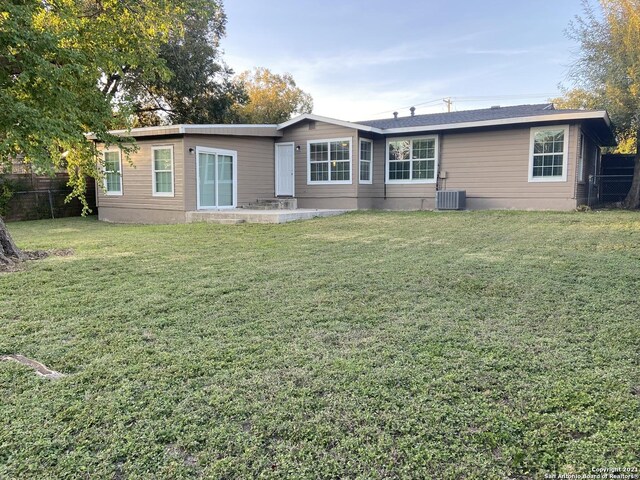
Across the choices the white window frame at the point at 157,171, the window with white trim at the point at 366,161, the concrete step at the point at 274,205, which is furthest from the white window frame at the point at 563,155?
the white window frame at the point at 157,171

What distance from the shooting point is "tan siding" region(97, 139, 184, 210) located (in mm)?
11414

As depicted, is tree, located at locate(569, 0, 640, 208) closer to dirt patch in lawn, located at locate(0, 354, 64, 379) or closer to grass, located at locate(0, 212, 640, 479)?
grass, located at locate(0, 212, 640, 479)

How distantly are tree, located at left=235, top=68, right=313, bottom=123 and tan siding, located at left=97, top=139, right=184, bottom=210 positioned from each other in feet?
58.8

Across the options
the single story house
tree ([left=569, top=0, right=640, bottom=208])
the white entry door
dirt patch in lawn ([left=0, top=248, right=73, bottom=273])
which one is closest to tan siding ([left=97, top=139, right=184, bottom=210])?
the single story house

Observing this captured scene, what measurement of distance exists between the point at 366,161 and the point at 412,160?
1.37 m

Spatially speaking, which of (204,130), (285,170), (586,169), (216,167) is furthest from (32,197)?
(586,169)

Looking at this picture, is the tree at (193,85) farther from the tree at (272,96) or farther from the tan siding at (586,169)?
the tan siding at (586,169)

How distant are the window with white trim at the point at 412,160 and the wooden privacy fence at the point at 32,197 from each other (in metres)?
10.3

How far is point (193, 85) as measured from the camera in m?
18.0

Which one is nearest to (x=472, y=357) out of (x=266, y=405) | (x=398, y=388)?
(x=398, y=388)

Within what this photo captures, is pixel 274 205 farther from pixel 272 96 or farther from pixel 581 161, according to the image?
pixel 272 96

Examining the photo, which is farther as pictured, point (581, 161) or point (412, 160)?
point (412, 160)

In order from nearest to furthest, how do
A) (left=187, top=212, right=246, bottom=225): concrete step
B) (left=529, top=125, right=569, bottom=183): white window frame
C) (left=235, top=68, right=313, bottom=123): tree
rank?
(left=187, top=212, right=246, bottom=225): concrete step
(left=529, top=125, right=569, bottom=183): white window frame
(left=235, top=68, right=313, bottom=123): tree

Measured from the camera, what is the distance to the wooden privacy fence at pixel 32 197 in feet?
42.6
